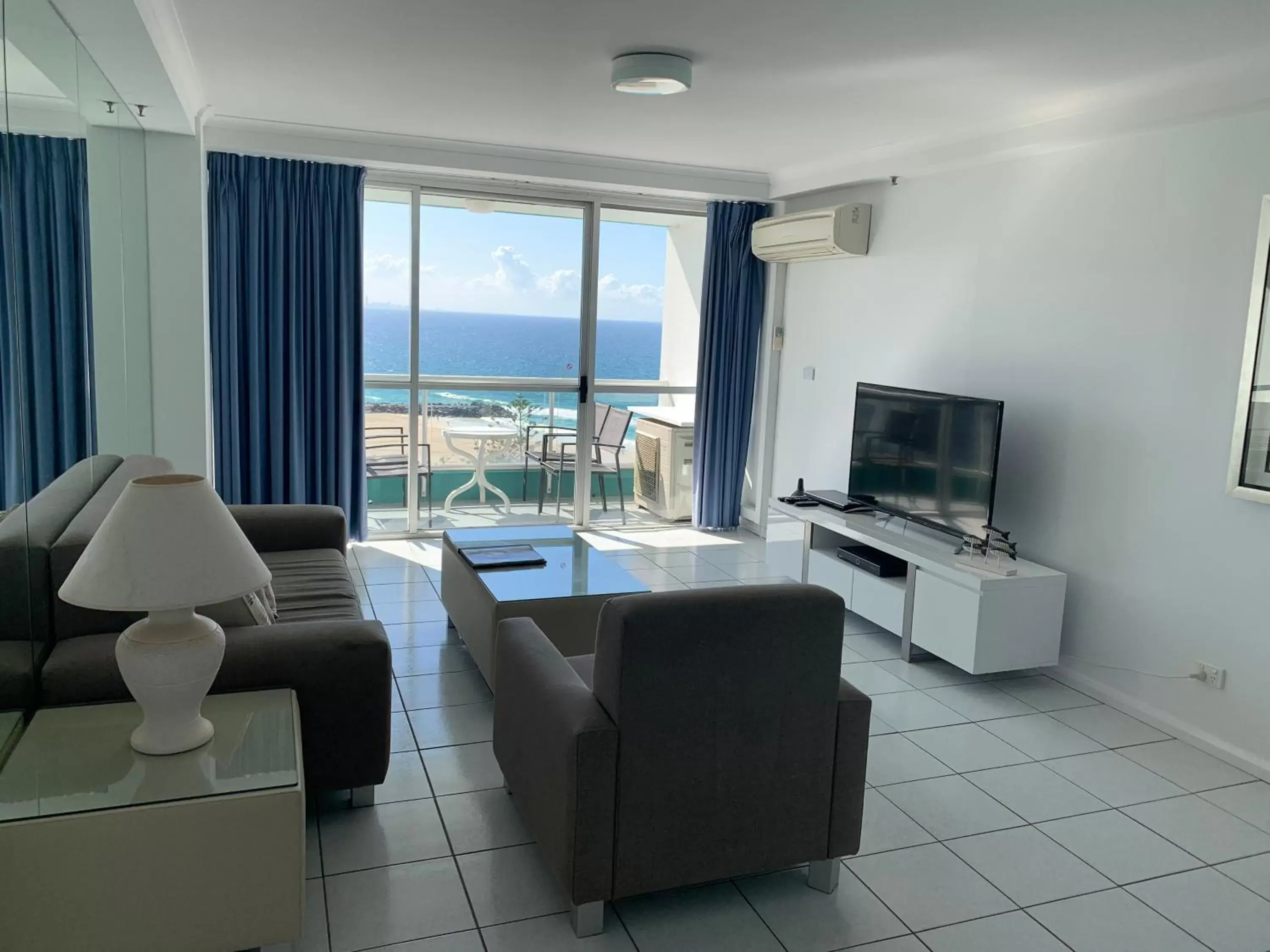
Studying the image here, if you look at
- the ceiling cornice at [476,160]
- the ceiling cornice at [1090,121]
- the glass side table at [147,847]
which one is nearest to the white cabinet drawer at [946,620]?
the ceiling cornice at [1090,121]

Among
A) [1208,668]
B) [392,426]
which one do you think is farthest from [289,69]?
[1208,668]

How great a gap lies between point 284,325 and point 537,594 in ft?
9.76

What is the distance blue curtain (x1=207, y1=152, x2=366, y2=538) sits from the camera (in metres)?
5.59

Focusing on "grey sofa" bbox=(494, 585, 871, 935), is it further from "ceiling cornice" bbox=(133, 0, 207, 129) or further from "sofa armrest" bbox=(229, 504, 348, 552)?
"ceiling cornice" bbox=(133, 0, 207, 129)

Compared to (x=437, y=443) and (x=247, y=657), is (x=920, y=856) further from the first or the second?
(x=437, y=443)

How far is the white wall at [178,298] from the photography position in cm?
475

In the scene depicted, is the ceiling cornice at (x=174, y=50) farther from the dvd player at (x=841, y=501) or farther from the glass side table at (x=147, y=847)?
the dvd player at (x=841, y=501)

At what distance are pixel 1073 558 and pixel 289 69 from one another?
4.09 m

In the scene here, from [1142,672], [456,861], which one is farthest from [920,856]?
[1142,672]

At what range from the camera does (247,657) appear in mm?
2602

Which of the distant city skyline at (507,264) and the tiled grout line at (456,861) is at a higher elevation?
the distant city skyline at (507,264)

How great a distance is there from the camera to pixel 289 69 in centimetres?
415

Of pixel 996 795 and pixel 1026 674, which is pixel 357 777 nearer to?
pixel 996 795

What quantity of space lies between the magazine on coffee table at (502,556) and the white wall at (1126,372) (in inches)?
89.8
